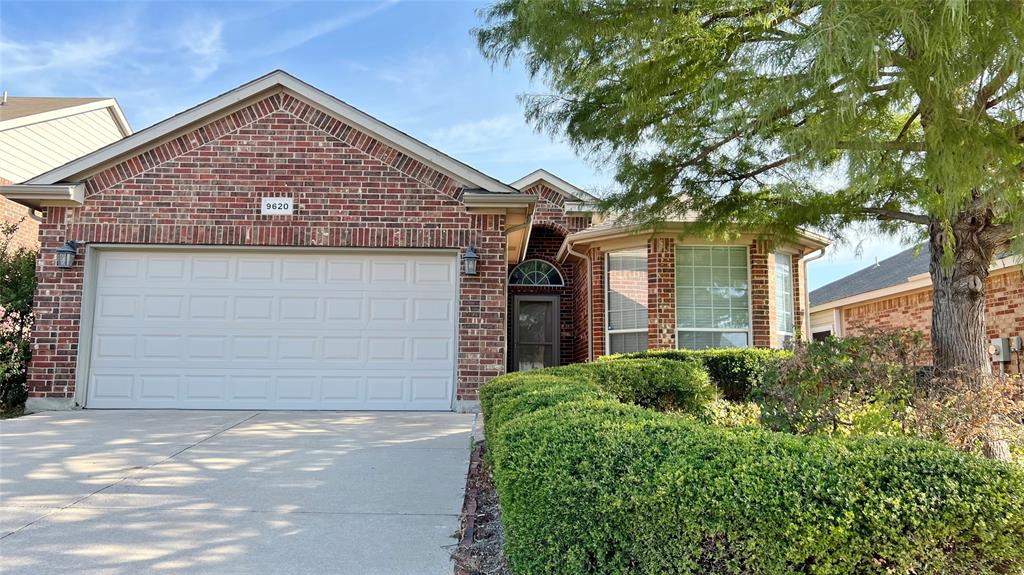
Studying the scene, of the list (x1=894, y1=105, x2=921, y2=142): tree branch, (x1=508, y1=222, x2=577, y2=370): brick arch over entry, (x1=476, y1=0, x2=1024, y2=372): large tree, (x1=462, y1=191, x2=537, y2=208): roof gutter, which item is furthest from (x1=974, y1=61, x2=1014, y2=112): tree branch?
(x1=508, y1=222, x2=577, y2=370): brick arch over entry

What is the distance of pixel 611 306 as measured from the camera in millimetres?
11406

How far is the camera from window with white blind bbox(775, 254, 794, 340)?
10984 millimetres

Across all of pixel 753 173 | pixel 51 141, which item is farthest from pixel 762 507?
pixel 51 141

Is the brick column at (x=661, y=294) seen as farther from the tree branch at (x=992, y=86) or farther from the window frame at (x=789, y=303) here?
the tree branch at (x=992, y=86)

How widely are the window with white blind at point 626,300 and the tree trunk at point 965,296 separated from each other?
5.25m

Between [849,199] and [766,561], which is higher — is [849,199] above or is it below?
above

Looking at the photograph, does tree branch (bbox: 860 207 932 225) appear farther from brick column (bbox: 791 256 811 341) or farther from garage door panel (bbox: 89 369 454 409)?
garage door panel (bbox: 89 369 454 409)

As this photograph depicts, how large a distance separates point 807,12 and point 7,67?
16.9 m

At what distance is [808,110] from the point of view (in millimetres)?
4020

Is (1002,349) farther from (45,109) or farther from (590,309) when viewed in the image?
(45,109)

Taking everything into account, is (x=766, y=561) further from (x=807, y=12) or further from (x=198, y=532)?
(x=807, y=12)

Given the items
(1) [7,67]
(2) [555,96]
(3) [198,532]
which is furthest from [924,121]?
(1) [7,67]

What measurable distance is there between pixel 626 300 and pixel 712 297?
5.06ft

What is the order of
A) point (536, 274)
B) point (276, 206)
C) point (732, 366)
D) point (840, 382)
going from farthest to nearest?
point (536, 274), point (732, 366), point (276, 206), point (840, 382)
